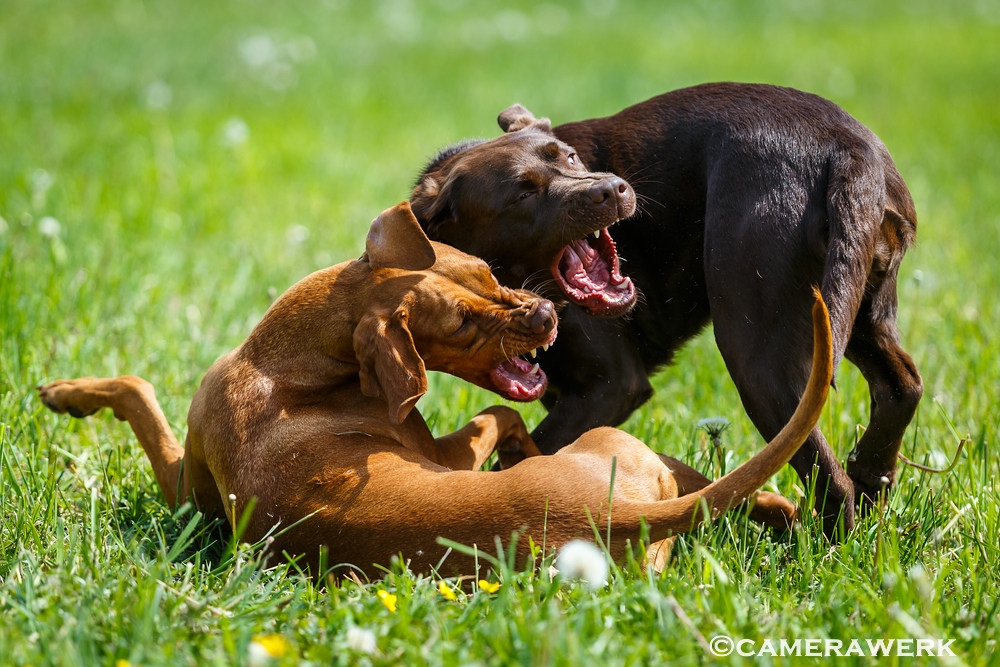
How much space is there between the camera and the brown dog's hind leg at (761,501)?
10.8 feet

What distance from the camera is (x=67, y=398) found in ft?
12.5

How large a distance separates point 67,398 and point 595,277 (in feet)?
6.17

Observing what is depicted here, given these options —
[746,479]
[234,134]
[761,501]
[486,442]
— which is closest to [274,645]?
[746,479]

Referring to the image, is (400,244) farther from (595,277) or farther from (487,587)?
(487,587)

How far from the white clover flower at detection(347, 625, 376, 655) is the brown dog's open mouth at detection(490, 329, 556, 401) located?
4.32ft

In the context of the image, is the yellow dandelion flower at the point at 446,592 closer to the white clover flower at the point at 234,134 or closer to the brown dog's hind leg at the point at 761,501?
the brown dog's hind leg at the point at 761,501

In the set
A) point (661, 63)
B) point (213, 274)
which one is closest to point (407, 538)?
point (213, 274)

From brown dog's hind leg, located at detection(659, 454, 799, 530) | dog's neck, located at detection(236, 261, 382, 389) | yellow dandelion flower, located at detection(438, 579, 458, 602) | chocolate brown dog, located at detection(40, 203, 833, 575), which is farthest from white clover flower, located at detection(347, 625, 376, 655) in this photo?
brown dog's hind leg, located at detection(659, 454, 799, 530)

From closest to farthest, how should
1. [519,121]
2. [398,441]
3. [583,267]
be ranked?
[398,441] < [583,267] < [519,121]

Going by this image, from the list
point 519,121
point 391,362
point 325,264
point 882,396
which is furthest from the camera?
point 325,264

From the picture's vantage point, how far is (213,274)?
5.97 meters

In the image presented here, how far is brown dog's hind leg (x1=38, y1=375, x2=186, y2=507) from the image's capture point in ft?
11.8

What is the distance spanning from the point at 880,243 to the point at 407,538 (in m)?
1.69

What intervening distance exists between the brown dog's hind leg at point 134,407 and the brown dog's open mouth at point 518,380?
3.54 feet
